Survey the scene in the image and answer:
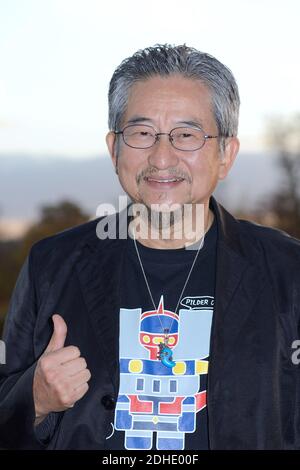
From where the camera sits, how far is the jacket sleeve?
280cm

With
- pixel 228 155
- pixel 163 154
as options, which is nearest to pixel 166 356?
pixel 163 154

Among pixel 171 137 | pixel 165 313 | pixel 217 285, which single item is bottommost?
pixel 165 313

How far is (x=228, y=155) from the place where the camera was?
9.96ft

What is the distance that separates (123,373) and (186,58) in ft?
4.22

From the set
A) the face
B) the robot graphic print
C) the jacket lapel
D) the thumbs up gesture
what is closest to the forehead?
the face

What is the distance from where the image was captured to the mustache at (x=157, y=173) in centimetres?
278

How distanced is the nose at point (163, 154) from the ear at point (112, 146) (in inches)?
9.8

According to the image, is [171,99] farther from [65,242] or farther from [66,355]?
[66,355]

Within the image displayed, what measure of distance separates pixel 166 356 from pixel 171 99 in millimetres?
1008

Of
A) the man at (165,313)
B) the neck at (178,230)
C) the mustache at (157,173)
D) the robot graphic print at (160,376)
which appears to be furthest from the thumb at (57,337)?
the mustache at (157,173)

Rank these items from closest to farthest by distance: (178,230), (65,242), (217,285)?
(217,285) → (178,230) → (65,242)

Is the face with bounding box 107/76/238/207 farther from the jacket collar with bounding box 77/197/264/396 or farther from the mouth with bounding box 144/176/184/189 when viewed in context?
the jacket collar with bounding box 77/197/264/396

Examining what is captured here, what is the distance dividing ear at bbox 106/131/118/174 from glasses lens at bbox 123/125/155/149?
0.16 m
